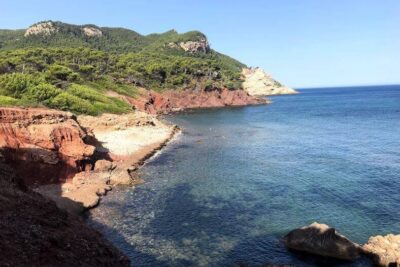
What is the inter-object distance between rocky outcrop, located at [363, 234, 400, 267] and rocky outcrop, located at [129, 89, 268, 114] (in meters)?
93.1

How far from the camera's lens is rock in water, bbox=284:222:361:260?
82.6ft

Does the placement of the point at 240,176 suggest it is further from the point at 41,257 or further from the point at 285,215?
the point at 41,257

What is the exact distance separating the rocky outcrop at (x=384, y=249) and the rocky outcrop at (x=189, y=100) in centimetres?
9315

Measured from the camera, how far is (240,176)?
149 ft

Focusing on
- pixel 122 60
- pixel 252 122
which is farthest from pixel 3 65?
pixel 252 122

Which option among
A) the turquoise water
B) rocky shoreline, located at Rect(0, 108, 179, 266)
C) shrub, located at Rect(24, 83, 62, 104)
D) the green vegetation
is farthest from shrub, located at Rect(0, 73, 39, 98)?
the turquoise water

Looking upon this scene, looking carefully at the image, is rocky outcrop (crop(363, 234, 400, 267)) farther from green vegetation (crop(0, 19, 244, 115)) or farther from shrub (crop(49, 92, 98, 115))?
shrub (crop(49, 92, 98, 115))

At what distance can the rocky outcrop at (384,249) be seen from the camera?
2423cm

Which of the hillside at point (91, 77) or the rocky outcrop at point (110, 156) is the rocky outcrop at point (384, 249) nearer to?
the rocky outcrop at point (110, 156)

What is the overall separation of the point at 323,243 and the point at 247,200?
38.0ft

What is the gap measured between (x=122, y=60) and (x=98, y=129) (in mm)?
87303

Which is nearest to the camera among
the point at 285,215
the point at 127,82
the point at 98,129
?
the point at 285,215

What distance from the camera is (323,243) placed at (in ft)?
84.5

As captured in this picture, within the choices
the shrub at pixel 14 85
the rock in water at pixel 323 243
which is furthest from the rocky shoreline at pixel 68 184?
the shrub at pixel 14 85
